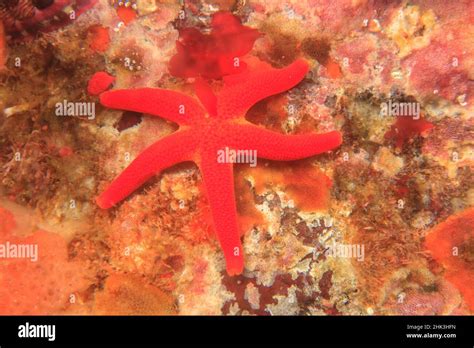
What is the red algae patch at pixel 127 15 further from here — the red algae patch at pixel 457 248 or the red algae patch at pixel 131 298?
the red algae patch at pixel 457 248

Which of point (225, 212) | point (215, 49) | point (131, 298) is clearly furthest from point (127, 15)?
point (131, 298)

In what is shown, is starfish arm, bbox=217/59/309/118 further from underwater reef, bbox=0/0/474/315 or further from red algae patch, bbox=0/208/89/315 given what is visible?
red algae patch, bbox=0/208/89/315

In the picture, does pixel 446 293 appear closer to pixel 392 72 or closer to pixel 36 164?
pixel 392 72

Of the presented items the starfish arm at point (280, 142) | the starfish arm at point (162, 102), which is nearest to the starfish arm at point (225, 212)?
the starfish arm at point (280, 142)

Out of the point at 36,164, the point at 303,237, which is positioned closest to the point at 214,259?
the point at 303,237

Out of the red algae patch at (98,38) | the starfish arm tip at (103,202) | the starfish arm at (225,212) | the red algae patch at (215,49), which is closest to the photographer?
the starfish arm at (225,212)

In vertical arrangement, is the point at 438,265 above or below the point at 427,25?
below
